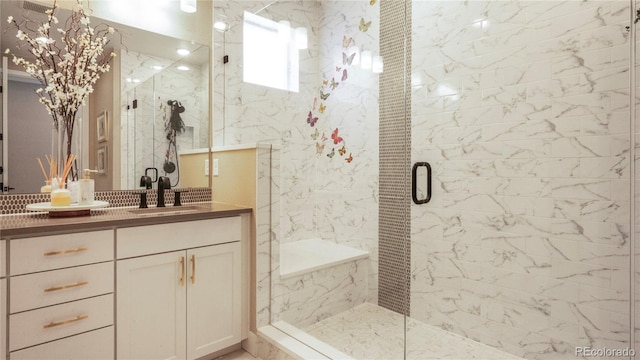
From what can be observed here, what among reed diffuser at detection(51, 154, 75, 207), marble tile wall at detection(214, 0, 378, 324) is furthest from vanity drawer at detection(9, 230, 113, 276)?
marble tile wall at detection(214, 0, 378, 324)

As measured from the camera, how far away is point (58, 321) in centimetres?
146

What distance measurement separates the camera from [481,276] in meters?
→ 2.35

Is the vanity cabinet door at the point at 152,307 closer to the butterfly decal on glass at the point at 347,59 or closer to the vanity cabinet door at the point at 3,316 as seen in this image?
the vanity cabinet door at the point at 3,316

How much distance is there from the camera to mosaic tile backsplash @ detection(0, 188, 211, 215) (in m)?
1.84

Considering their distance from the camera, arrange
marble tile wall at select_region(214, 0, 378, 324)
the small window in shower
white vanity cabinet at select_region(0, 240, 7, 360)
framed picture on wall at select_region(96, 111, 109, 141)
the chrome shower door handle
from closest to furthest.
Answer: white vanity cabinet at select_region(0, 240, 7, 360) → framed picture on wall at select_region(96, 111, 109, 141) → the chrome shower door handle → marble tile wall at select_region(214, 0, 378, 324) → the small window in shower

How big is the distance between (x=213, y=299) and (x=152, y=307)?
330 mm

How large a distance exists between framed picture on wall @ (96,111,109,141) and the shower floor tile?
1.83m

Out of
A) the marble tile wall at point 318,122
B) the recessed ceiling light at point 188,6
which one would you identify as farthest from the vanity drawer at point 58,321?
the recessed ceiling light at point 188,6

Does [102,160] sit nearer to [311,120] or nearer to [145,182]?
[145,182]

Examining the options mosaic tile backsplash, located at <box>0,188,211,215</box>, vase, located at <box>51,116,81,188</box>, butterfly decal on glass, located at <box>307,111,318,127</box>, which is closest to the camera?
mosaic tile backsplash, located at <box>0,188,211,215</box>

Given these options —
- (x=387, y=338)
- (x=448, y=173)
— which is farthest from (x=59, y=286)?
(x=448, y=173)

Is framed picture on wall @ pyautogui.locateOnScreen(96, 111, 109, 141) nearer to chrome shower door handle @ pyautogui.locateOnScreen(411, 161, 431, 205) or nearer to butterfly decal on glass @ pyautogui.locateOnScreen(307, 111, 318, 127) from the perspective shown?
butterfly decal on glass @ pyautogui.locateOnScreen(307, 111, 318, 127)

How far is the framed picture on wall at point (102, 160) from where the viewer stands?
6.92 feet

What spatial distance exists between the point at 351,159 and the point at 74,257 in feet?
7.21
